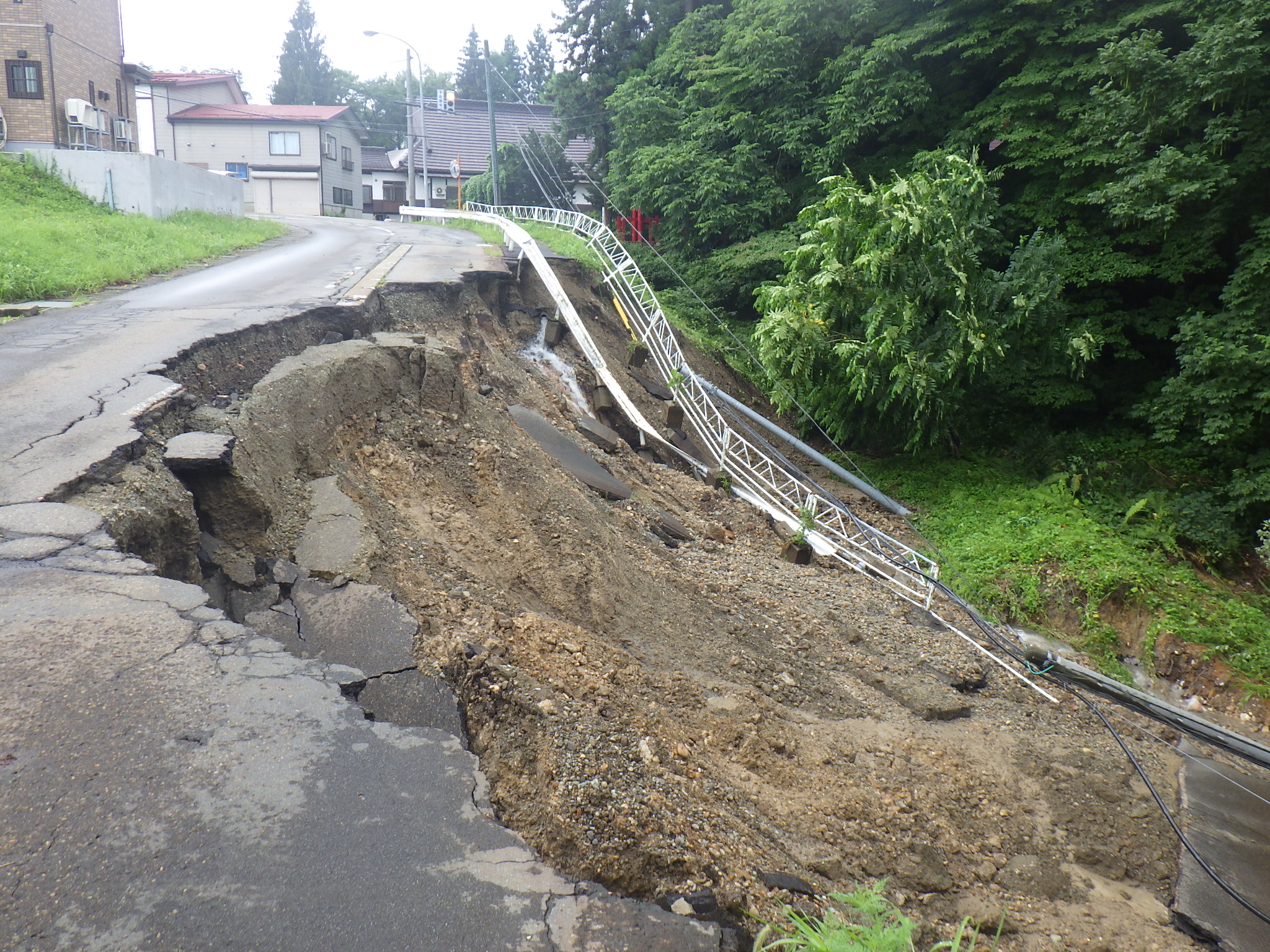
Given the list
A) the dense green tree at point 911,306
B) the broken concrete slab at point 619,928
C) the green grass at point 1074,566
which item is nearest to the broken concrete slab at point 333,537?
the broken concrete slab at point 619,928

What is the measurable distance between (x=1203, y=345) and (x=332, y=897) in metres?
15.4

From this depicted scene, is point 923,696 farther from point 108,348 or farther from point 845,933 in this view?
point 108,348

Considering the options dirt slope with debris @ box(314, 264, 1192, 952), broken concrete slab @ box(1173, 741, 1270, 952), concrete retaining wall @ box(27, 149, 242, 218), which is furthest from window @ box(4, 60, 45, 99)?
broken concrete slab @ box(1173, 741, 1270, 952)

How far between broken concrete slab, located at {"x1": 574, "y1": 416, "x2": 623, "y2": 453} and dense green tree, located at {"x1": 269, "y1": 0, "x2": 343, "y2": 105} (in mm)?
63073

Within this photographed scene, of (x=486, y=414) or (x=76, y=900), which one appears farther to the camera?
(x=486, y=414)

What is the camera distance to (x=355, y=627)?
4656mm

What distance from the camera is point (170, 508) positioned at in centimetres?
509

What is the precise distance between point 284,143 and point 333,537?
39483 millimetres

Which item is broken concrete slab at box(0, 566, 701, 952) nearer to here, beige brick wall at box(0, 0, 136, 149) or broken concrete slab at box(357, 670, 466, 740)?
broken concrete slab at box(357, 670, 466, 740)

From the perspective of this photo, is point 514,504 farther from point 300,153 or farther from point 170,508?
point 300,153

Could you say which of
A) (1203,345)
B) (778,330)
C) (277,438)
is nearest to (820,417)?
(778,330)

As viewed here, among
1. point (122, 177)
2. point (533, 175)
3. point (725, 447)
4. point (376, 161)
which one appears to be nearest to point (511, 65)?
point (376, 161)

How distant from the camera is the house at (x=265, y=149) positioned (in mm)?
37625

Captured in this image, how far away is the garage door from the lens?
37719mm
